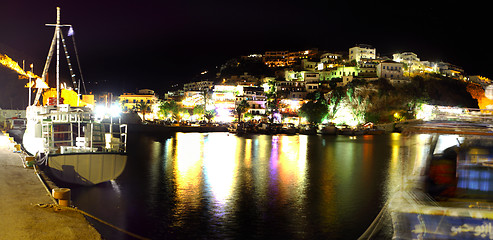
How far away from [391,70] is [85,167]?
269 ft

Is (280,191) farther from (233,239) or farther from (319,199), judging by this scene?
(233,239)

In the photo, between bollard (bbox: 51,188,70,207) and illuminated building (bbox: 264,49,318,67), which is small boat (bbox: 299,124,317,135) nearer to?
illuminated building (bbox: 264,49,318,67)

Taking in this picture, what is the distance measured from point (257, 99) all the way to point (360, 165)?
202ft

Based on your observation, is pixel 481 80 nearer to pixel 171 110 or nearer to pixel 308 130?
pixel 308 130

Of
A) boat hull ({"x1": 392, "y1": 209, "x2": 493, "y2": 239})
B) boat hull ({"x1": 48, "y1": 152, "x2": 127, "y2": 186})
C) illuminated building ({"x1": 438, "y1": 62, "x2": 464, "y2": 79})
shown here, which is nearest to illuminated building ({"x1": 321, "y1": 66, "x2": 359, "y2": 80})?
illuminated building ({"x1": 438, "y1": 62, "x2": 464, "y2": 79})

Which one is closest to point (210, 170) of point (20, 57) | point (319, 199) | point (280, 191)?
point (280, 191)

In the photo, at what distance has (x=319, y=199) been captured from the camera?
56.8 feet

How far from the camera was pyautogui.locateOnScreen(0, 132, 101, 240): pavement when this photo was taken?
23.9ft

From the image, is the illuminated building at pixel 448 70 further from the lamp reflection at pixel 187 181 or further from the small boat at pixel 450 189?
the small boat at pixel 450 189

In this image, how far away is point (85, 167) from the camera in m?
15.9

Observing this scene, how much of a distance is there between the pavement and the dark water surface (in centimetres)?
233

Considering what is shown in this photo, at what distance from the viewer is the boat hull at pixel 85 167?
15.2m

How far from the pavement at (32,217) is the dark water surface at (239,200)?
2332 mm

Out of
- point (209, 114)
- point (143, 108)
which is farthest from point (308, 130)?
point (143, 108)
